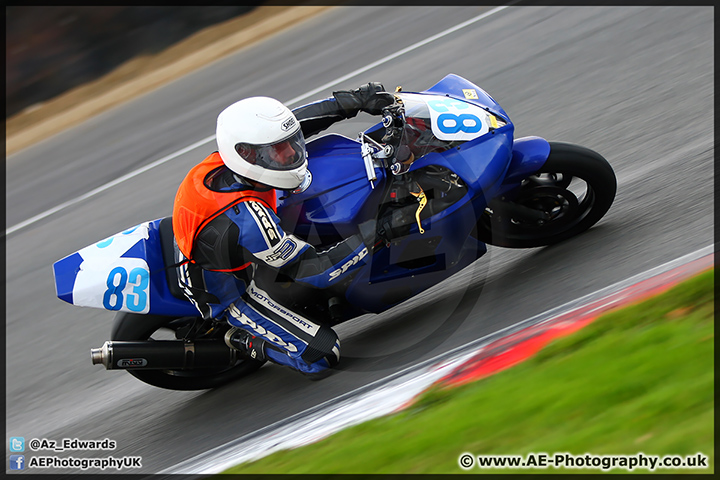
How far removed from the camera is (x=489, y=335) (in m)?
4.16

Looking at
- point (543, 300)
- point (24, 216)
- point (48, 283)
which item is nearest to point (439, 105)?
point (543, 300)

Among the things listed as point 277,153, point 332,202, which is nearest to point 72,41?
point 332,202

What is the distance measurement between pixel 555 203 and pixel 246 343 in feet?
6.47

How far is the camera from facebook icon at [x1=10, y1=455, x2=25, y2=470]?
4.64m

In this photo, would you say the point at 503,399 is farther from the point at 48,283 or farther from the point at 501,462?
the point at 48,283

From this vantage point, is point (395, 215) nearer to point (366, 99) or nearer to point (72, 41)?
point (366, 99)

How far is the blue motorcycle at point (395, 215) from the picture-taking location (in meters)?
4.19

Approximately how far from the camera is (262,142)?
12.6 ft

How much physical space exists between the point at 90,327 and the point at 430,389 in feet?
10.5

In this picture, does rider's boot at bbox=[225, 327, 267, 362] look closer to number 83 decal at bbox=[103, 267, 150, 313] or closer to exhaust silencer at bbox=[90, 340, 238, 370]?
exhaust silencer at bbox=[90, 340, 238, 370]

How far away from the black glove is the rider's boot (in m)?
1.40

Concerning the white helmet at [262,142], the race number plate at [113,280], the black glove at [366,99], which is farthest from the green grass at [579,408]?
the black glove at [366,99]

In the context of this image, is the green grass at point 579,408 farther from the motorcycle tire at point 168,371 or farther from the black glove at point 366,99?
the black glove at point 366,99

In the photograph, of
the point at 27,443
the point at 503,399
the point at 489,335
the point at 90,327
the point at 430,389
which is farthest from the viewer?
the point at 90,327
